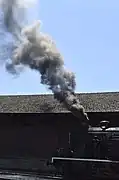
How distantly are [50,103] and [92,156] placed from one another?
17.5m

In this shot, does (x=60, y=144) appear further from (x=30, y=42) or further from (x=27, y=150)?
(x=30, y=42)

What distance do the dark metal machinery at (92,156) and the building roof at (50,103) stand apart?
42.0 ft

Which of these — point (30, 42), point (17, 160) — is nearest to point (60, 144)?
point (17, 160)

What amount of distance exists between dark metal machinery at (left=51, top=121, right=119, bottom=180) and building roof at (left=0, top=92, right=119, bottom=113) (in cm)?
1279

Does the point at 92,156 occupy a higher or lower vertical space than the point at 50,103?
lower

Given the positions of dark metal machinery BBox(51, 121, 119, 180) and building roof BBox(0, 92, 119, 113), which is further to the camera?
building roof BBox(0, 92, 119, 113)

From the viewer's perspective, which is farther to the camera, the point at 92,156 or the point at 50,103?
the point at 50,103

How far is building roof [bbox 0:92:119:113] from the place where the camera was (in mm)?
29672

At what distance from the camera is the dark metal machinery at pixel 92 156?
1460 cm

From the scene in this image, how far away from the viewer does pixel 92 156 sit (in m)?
15.3

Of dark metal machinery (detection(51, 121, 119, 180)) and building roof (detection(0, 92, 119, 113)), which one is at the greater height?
building roof (detection(0, 92, 119, 113))

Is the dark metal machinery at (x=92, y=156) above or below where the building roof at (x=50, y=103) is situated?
below

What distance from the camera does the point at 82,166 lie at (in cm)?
1512

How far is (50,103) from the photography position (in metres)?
32.6
